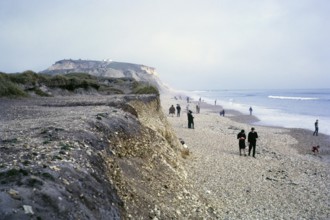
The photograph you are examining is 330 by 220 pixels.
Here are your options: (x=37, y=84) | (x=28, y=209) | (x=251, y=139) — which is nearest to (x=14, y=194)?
(x=28, y=209)

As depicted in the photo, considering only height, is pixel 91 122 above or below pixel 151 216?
above

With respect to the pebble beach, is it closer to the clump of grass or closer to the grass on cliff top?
the grass on cliff top

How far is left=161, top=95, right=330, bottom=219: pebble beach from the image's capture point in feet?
38.1

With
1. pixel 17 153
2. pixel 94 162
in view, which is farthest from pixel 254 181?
pixel 17 153

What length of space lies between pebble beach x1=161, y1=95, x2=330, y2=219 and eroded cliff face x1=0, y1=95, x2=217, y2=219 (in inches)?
68.5

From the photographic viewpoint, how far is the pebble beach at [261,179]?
11602mm

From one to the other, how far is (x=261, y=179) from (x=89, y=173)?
1090 cm

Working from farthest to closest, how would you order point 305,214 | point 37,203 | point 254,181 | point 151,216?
point 254,181 → point 305,214 → point 151,216 → point 37,203

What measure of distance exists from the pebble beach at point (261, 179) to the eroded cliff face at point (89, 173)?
174 cm

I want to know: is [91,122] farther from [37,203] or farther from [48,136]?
[37,203]

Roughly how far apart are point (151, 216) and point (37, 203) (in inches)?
135

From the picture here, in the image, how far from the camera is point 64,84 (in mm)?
28422

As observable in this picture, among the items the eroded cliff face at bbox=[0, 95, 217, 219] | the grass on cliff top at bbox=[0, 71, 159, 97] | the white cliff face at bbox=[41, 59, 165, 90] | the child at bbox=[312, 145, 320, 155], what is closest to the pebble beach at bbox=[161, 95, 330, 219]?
the child at bbox=[312, 145, 320, 155]

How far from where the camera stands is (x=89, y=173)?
6.37 m
